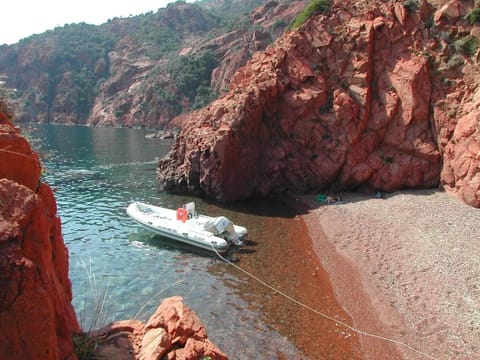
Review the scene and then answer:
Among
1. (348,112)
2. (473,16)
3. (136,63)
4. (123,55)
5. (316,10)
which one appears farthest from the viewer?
(123,55)

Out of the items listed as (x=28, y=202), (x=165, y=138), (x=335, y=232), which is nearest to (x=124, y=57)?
(x=165, y=138)

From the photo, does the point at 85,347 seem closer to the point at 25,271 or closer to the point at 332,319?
the point at 25,271

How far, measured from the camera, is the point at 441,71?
2848 cm

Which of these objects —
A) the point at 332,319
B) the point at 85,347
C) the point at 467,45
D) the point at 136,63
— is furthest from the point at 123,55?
the point at 85,347

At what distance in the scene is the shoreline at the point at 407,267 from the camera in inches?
554

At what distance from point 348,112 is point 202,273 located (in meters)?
17.0

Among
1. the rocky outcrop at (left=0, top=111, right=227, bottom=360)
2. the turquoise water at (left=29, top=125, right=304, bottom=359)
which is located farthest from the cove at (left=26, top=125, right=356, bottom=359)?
the rocky outcrop at (left=0, top=111, right=227, bottom=360)

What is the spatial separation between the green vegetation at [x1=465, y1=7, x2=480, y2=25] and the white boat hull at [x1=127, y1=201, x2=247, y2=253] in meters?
20.6

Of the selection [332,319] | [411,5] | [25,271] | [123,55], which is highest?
[123,55]

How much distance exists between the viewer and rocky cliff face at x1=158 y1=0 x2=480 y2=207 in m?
28.1

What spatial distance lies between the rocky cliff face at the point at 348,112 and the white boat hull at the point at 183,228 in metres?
6.44

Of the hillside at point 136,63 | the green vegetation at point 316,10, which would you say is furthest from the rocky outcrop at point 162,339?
the hillside at point 136,63

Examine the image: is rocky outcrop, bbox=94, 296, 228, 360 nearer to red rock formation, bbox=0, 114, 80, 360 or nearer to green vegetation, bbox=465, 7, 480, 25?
red rock formation, bbox=0, 114, 80, 360

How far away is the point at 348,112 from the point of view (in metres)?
30.3
